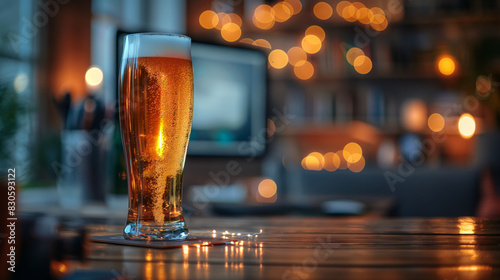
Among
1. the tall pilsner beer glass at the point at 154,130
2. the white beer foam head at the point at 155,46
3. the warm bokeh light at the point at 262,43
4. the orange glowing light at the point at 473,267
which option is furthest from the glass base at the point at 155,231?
the warm bokeh light at the point at 262,43

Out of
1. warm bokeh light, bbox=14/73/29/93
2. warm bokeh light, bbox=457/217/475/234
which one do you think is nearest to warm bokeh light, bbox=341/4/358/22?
warm bokeh light, bbox=14/73/29/93

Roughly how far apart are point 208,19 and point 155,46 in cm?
435

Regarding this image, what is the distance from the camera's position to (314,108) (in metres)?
4.36

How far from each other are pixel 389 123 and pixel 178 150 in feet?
12.8

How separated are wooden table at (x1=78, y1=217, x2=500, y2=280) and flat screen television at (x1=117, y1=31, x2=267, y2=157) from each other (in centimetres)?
133

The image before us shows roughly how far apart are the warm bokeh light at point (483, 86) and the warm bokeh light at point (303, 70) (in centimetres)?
118

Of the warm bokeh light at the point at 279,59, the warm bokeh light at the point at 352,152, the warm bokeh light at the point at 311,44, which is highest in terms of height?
the warm bokeh light at the point at 311,44

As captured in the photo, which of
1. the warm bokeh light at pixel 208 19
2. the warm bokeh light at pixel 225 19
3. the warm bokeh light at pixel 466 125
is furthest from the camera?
the warm bokeh light at pixel 208 19

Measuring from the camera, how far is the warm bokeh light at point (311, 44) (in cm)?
442

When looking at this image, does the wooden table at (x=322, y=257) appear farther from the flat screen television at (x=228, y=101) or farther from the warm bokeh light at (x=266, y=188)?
the warm bokeh light at (x=266, y=188)

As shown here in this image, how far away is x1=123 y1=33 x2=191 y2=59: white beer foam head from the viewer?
A: 1.75 ft

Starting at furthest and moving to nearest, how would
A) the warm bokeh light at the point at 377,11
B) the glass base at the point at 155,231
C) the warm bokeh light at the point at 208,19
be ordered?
the warm bokeh light at the point at 208,19 → the warm bokeh light at the point at 377,11 → the glass base at the point at 155,231

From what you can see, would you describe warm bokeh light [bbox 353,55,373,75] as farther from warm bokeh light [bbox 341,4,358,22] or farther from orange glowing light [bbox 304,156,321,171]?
orange glowing light [bbox 304,156,321,171]

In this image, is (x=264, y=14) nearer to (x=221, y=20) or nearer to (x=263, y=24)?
(x=263, y=24)
